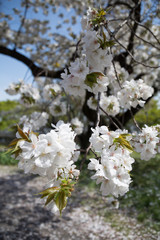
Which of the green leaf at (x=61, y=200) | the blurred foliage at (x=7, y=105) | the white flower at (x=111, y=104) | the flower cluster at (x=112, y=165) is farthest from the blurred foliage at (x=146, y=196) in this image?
the blurred foliage at (x=7, y=105)

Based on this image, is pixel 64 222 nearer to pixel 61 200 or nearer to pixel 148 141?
pixel 148 141

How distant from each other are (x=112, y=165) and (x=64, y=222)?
2538 millimetres

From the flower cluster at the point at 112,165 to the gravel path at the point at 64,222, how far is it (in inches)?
74.3

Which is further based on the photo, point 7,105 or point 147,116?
point 7,105

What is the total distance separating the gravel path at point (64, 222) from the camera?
8.26ft

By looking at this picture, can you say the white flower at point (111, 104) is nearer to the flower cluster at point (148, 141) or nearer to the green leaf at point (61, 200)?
the flower cluster at point (148, 141)

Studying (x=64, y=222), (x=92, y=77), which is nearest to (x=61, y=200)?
(x=92, y=77)

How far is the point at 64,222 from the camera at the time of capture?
2.89m

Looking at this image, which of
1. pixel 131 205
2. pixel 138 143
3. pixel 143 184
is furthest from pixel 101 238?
pixel 143 184

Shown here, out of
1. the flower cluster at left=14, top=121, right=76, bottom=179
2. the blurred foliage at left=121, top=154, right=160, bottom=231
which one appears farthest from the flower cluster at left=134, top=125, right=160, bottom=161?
the blurred foliage at left=121, top=154, right=160, bottom=231

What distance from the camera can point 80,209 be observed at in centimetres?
335

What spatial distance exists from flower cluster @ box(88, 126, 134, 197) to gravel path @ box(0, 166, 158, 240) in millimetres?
1886

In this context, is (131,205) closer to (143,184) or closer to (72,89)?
(143,184)

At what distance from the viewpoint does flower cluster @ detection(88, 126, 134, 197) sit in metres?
0.73
